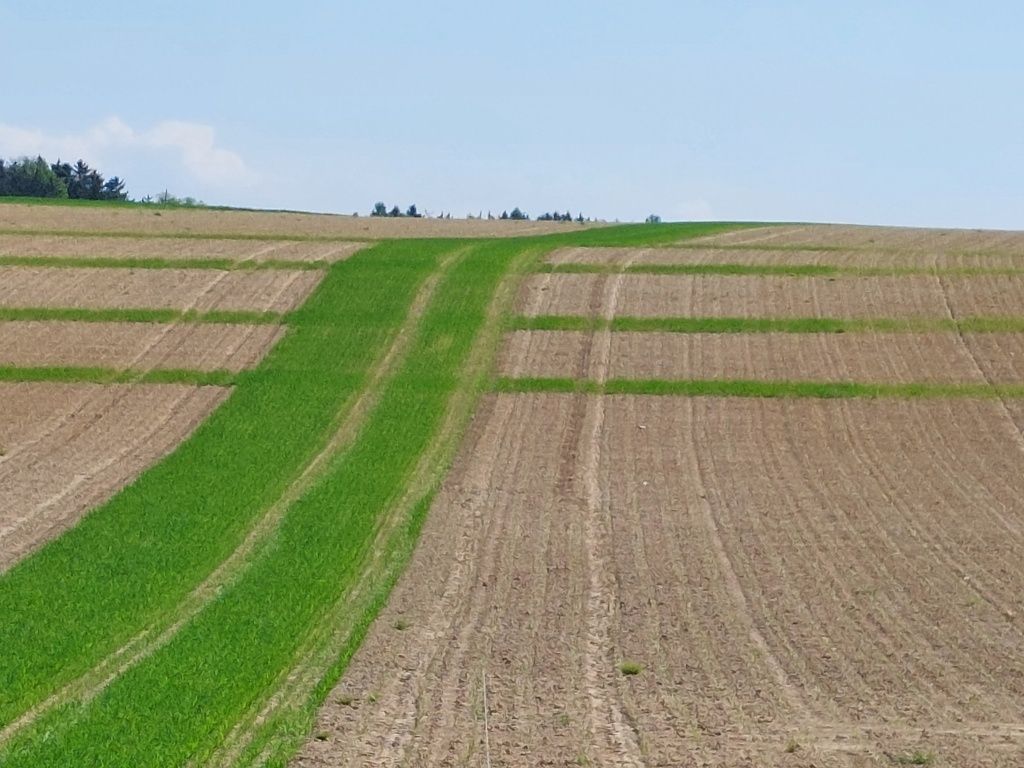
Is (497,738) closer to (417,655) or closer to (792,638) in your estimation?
(417,655)

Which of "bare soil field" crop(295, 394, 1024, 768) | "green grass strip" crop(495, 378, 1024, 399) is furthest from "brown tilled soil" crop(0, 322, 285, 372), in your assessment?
"bare soil field" crop(295, 394, 1024, 768)

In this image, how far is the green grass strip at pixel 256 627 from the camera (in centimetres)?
1301

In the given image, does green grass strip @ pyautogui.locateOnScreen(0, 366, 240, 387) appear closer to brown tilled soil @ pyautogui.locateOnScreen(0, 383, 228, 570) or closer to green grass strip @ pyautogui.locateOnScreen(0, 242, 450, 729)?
brown tilled soil @ pyautogui.locateOnScreen(0, 383, 228, 570)

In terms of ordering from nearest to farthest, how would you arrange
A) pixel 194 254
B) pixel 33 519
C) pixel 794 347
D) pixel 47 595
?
1. pixel 47 595
2. pixel 33 519
3. pixel 794 347
4. pixel 194 254

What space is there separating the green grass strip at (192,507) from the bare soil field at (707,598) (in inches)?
122

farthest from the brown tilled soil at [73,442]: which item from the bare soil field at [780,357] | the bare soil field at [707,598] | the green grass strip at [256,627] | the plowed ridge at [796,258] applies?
the plowed ridge at [796,258]

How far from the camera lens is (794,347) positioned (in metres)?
39.8

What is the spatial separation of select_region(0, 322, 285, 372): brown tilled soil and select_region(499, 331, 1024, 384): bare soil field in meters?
6.98

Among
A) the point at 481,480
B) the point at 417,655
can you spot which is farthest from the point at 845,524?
the point at 417,655

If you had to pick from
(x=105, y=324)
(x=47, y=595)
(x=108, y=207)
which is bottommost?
(x=47, y=595)

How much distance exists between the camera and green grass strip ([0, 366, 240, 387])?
119 feet

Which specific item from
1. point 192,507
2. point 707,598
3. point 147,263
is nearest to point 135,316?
point 147,263

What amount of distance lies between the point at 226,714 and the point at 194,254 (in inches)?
1461

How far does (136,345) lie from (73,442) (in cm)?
873
